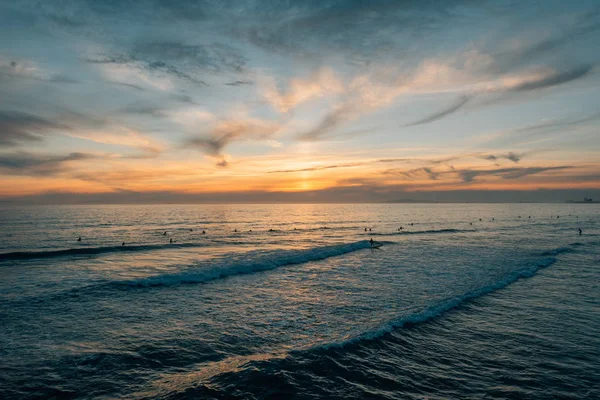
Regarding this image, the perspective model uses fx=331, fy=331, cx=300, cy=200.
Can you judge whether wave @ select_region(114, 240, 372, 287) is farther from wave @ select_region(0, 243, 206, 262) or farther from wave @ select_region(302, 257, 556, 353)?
wave @ select_region(0, 243, 206, 262)

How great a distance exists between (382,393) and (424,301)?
11.8 metres

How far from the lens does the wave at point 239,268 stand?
94.3 ft

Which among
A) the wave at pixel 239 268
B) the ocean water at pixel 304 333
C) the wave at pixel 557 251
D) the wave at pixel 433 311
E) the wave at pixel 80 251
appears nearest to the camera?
the ocean water at pixel 304 333

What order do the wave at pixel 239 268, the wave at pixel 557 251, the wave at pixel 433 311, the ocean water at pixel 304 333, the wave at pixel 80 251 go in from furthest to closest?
the wave at pixel 80 251 → the wave at pixel 557 251 → the wave at pixel 239 268 → the wave at pixel 433 311 → the ocean water at pixel 304 333

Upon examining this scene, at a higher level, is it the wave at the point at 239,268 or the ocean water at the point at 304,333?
the ocean water at the point at 304,333

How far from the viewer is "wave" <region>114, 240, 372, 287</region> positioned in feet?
94.3

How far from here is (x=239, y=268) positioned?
35.3 metres

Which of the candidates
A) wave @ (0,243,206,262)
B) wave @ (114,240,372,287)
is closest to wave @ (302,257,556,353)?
wave @ (114,240,372,287)

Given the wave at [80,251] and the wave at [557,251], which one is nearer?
the wave at [557,251]

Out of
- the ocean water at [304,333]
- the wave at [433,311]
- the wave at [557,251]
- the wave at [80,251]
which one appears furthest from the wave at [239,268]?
the wave at [557,251]

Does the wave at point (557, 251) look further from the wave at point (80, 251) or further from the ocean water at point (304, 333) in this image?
the wave at point (80, 251)

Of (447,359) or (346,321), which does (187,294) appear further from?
(447,359)

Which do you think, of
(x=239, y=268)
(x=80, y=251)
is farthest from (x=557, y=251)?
(x=80, y=251)

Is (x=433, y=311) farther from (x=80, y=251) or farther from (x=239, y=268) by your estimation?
(x=80, y=251)
